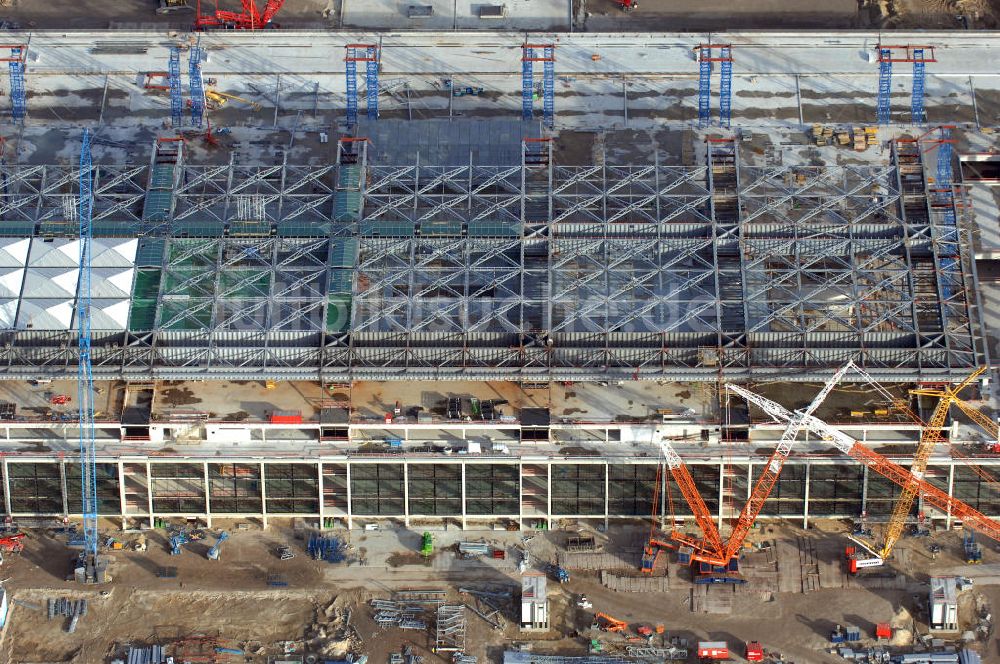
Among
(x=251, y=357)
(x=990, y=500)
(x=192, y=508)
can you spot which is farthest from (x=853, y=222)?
(x=192, y=508)

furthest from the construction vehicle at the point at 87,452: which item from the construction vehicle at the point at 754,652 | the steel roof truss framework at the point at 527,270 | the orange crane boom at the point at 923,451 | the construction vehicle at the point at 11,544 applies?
the orange crane boom at the point at 923,451

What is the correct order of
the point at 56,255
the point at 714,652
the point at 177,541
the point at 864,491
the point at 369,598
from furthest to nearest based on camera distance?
1. the point at 56,255
2. the point at 177,541
3. the point at 864,491
4. the point at 369,598
5. the point at 714,652

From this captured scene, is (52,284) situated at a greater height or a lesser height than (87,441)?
greater

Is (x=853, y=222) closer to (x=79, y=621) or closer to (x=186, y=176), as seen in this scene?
(x=186, y=176)

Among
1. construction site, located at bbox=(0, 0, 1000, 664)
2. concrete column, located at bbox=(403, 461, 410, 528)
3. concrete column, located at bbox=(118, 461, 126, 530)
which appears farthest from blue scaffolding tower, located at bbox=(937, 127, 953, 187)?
concrete column, located at bbox=(118, 461, 126, 530)

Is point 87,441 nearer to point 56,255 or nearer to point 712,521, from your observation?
point 56,255

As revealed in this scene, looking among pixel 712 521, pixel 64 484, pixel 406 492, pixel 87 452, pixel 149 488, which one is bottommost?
pixel 712 521

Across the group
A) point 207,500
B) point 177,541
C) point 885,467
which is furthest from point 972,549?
point 177,541

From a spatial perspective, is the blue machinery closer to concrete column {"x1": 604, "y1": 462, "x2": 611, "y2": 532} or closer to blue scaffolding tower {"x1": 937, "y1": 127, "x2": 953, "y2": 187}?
concrete column {"x1": 604, "y1": 462, "x2": 611, "y2": 532}
